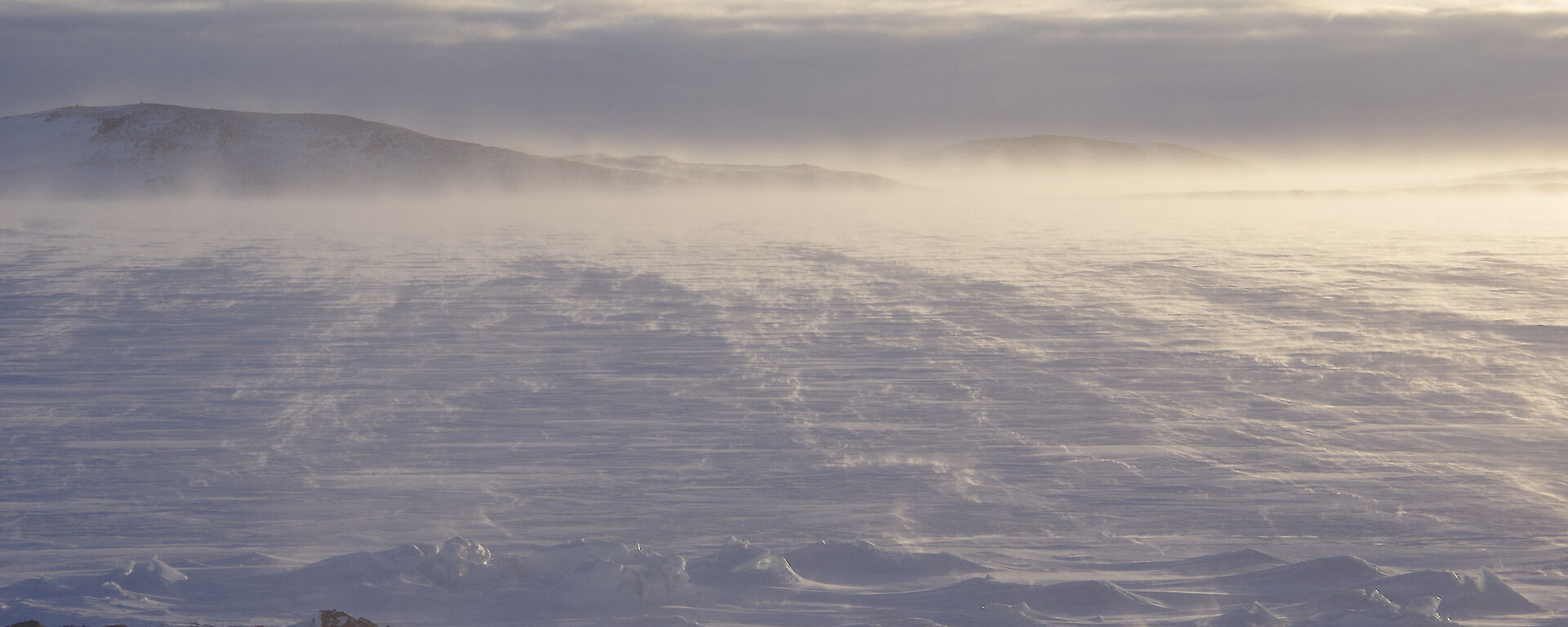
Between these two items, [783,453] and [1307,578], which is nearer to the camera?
[1307,578]

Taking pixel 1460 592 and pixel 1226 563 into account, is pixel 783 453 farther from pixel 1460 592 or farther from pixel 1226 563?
pixel 1460 592

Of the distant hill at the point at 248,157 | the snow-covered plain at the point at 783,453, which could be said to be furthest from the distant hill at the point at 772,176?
the snow-covered plain at the point at 783,453

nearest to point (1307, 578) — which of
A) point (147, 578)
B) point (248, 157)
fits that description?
point (147, 578)

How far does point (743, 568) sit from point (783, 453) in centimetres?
216

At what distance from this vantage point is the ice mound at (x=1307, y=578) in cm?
518

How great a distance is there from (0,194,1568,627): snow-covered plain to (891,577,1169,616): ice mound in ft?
0.06

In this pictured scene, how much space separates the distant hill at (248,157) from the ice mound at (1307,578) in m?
79.7

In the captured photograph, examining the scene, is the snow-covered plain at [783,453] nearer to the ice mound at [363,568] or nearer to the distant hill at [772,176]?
the ice mound at [363,568]

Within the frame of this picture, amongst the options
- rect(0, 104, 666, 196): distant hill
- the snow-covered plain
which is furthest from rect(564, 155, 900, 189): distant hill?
the snow-covered plain

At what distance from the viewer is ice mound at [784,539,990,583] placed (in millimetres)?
5402

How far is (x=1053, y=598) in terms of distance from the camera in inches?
200

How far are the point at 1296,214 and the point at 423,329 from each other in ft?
145

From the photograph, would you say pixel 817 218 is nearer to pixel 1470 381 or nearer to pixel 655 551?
pixel 1470 381

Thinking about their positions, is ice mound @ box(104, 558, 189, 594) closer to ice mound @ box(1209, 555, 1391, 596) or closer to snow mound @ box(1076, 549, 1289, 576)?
snow mound @ box(1076, 549, 1289, 576)
